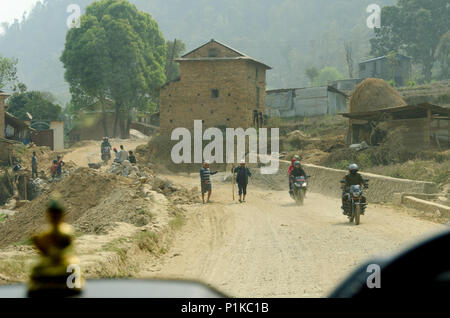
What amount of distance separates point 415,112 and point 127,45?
140 feet

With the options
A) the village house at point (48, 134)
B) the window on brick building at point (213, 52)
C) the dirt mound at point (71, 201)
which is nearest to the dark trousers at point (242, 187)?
the dirt mound at point (71, 201)

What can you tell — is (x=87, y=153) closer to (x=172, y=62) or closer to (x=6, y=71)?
(x=6, y=71)

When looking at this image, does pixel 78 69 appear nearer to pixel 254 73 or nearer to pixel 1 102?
pixel 1 102

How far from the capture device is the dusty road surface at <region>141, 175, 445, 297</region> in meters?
8.13

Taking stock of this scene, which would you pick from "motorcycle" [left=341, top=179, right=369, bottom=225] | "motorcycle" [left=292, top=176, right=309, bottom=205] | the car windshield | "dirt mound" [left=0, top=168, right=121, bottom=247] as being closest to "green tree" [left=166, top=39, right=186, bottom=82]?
the car windshield

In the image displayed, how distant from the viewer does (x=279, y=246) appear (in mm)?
11516

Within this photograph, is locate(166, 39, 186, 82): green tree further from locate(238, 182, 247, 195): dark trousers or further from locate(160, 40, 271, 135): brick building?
locate(238, 182, 247, 195): dark trousers

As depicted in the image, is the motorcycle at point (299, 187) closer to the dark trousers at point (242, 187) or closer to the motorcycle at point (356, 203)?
the dark trousers at point (242, 187)

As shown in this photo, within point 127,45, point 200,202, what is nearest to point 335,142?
point 200,202

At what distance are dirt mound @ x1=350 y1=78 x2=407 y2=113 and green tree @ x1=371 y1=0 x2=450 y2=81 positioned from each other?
190 feet

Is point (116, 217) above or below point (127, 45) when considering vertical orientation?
below

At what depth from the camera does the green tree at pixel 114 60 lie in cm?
6088

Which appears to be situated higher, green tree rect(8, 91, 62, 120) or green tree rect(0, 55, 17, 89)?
green tree rect(0, 55, 17, 89)
